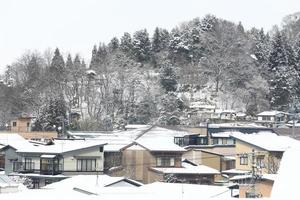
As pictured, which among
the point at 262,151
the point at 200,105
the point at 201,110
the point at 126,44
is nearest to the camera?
the point at 262,151

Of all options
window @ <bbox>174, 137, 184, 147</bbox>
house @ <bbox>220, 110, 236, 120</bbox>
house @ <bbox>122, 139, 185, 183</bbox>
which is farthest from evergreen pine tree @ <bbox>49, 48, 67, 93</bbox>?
house @ <bbox>122, 139, 185, 183</bbox>

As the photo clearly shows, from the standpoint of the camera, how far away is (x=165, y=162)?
29766 mm

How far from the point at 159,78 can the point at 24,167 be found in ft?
90.0

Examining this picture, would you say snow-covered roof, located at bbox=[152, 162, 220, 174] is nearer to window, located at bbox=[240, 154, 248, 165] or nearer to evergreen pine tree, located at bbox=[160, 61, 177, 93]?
window, located at bbox=[240, 154, 248, 165]

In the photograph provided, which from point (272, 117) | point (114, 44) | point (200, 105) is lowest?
point (272, 117)

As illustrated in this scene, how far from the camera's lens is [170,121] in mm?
47719

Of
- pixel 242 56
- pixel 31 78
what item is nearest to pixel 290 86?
pixel 242 56

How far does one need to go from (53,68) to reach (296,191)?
48.2 metres

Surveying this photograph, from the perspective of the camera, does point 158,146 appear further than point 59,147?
Yes

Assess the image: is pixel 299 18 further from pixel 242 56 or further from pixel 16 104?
pixel 16 104

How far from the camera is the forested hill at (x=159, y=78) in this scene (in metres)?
50.1

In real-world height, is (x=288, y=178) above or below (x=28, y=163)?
above

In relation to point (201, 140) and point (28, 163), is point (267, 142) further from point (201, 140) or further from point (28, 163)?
point (201, 140)

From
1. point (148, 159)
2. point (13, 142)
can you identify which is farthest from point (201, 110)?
point (13, 142)
